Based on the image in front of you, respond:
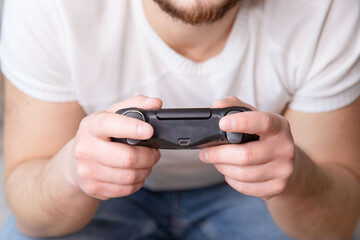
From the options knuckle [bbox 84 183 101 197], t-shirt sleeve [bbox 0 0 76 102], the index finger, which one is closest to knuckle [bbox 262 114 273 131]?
the index finger

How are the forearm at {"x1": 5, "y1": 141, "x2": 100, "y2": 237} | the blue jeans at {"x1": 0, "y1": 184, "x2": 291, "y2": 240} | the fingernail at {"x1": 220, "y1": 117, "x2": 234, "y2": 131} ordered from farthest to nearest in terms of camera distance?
the blue jeans at {"x1": 0, "y1": 184, "x2": 291, "y2": 240}
the forearm at {"x1": 5, "y1": 141, "x2": 100, "y2": 237}
the fingernail at {"x1": 220, "y1": 117, "x2": 234, "y2": 131}

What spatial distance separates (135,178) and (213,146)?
11 cm

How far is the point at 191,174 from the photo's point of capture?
0.97 meters

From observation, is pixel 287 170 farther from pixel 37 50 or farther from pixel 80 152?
pixel 37 50

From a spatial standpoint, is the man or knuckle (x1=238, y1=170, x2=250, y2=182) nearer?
knuckle (x1=238, y1=170, x2=250, y2=182)

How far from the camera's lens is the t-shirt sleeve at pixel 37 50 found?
0.78m

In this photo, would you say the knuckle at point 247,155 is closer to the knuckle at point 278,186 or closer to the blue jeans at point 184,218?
the knuckle at point 278,186

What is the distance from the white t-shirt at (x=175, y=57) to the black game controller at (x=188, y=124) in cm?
27

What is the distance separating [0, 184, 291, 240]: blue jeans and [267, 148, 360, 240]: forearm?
9 cm

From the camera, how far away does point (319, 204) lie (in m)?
0.80

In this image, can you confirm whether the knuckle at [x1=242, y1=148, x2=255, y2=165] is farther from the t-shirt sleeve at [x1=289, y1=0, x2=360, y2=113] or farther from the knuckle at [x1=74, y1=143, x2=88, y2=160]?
the t-shirt sleeve at [x1=289, y1=0, x2=360, y2=113]

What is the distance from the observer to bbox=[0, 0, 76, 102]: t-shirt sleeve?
0.78m

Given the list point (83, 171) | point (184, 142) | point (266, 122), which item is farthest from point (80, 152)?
point (266, 122)

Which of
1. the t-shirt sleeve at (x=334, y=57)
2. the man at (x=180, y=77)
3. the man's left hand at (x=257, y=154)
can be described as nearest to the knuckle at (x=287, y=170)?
the man's left hand at (x=257, y=154)
